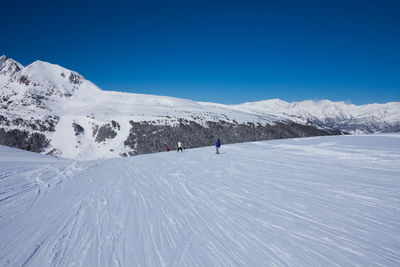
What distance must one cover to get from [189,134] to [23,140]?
45188 mm

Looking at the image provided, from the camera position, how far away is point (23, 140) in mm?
51000

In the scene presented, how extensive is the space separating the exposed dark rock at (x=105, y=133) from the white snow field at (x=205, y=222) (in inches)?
2044

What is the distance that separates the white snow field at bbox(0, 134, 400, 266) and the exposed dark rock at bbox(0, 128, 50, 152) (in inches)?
2072

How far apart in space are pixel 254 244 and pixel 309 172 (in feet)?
25.4

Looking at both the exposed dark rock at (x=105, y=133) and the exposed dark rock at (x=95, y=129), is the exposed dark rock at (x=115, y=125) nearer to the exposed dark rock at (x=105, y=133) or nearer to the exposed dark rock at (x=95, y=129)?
the exposed dark rock at (x=105, y=133)

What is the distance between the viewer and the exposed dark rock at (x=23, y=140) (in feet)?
162

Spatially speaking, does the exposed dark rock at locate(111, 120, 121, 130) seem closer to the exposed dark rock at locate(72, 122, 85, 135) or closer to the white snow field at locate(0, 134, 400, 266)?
the exposed dark rock at locate(72, 122, 85, 135)

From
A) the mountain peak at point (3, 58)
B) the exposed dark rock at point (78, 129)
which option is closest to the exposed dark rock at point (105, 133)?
the exposed dark rock at point (78, 129)

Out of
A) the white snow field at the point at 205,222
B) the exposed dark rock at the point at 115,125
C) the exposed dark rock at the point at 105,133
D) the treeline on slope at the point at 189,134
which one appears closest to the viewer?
the white snow field at the point at 205,222

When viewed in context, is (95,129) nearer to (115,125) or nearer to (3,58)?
(115,125)

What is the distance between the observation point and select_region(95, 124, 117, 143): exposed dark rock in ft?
189

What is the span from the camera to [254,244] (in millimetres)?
3992

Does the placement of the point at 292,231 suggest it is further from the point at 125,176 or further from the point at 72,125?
the point at 72,125

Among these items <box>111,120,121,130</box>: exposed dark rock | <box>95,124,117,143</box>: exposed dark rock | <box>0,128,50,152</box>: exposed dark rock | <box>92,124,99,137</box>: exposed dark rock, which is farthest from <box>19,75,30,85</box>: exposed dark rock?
<box>95,124,117,143</box>: exposed dark rock
